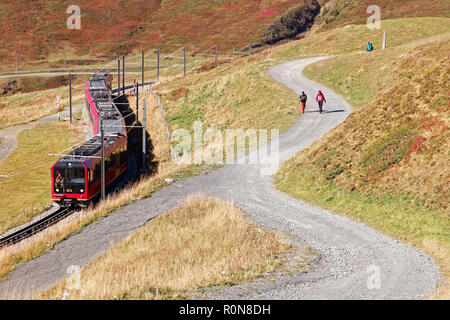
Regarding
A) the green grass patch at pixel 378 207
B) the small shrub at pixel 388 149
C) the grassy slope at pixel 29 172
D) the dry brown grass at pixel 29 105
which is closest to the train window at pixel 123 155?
the grassy slope at pixel 29 172

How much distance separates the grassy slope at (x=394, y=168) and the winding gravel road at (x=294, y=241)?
812 millimetres

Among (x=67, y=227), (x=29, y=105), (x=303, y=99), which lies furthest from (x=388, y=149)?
(x=29, y=105)

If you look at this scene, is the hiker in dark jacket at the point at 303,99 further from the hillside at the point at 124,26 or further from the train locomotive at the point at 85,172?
the hillside at the point at 124,26

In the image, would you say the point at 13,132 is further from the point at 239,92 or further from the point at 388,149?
the point at 388,149

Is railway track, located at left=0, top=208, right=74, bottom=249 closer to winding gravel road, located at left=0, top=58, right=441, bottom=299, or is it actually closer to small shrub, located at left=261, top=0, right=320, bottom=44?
winding gravel road, located at left=0, top=58, right=441, bottom=299

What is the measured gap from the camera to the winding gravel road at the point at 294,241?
1317cm

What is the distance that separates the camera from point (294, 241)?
17.6 metres

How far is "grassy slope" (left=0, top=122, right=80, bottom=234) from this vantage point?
92.8ft

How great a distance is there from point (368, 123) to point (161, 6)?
118048 mm

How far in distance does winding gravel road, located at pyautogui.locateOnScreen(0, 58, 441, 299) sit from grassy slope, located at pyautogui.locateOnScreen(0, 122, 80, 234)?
7.76 m

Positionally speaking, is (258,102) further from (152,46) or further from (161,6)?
(161,6)

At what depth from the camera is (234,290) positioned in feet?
43.3

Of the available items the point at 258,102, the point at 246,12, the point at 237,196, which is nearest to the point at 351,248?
the point at 237,196
